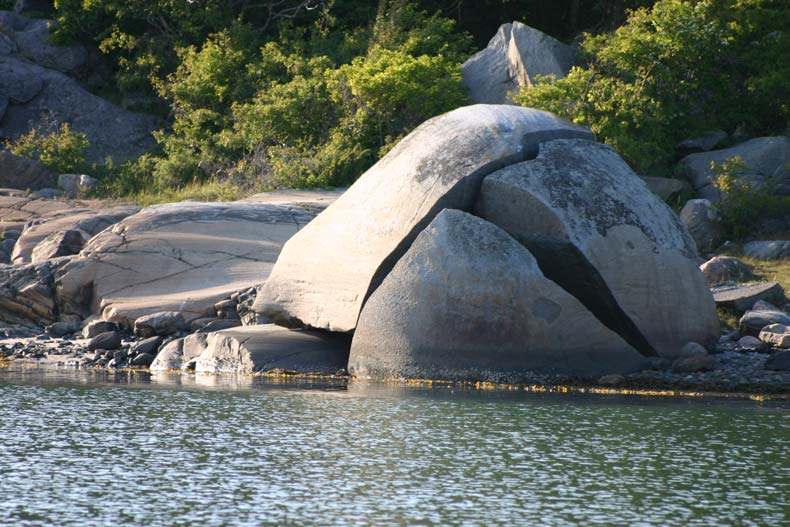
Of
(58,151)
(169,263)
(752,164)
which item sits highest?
(58,151)

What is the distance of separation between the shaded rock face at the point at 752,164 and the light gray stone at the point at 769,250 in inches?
70.7

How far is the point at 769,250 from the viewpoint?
15.4 meters

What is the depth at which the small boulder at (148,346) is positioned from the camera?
12.4 meters

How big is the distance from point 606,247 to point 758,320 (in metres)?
2.23

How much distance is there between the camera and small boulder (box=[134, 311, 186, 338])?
12.8 meters

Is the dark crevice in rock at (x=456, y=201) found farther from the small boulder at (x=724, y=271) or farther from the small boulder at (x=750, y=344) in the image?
the small boulder at (x=724, y=271)

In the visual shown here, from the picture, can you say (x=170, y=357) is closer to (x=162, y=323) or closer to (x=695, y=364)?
(x=162, y=323)

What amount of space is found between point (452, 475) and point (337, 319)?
511 cm

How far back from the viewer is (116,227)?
50.0 feet

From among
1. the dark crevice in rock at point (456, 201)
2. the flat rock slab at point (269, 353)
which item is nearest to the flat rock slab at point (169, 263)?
the flat rock slab at point (269, 353)

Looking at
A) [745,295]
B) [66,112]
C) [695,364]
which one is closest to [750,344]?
[695,364]

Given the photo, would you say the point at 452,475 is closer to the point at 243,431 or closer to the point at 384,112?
the point at 243,431

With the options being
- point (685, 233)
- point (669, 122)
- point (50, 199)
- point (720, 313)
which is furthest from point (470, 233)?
point (50, 199)

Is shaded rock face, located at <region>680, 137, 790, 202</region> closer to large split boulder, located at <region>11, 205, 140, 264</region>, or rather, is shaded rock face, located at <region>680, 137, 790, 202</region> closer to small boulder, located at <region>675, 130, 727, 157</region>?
Result: small boulder, located at <region>675, 130, 727, 157</region>
